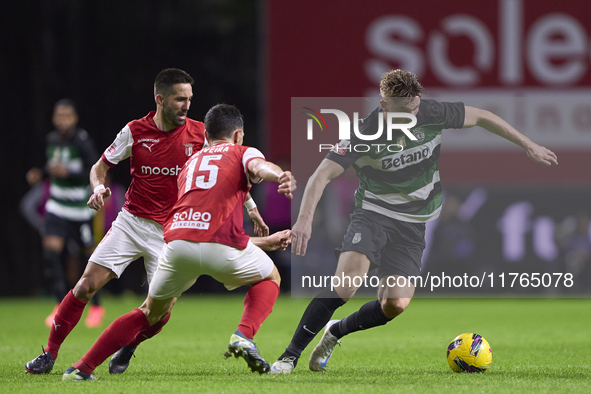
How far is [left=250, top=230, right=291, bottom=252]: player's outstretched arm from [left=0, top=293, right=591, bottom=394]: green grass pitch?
2.58 feet

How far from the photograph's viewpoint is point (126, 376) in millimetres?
5664

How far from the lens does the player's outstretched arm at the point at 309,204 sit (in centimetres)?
570

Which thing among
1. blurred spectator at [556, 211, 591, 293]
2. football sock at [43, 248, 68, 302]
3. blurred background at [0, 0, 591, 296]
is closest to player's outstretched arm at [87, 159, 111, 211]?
football sock at [43, 248, 68, 302]

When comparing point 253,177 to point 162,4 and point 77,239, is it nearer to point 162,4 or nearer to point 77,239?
point 77,239

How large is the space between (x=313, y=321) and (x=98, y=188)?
1.63 meters

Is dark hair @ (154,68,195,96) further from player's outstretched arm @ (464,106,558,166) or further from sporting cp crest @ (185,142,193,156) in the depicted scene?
player's outstretched arm @ (464,106,558,166)

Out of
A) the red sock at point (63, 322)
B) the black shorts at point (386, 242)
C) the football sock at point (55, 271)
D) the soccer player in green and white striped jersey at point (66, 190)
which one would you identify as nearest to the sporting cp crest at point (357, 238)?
the black shorts at point (386, 242)

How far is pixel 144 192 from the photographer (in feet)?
19.8

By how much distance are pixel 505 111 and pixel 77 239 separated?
6641mm

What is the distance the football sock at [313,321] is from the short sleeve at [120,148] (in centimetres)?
161

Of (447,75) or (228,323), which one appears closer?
(228,323)

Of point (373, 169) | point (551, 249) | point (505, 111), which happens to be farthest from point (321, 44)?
point (373, 169)

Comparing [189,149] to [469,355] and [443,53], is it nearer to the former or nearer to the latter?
[469,355]

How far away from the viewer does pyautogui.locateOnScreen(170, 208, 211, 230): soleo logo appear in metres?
5.09
